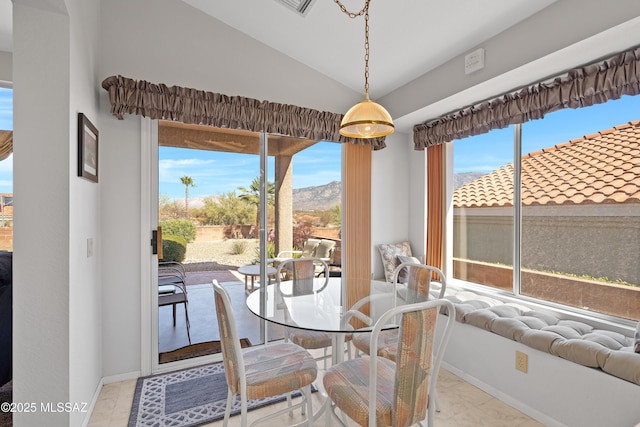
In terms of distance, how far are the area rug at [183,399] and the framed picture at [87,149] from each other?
1548 millimetres

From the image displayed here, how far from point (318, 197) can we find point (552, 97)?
217 centimetres

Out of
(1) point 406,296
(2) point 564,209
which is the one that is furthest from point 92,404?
(2) point 564,209

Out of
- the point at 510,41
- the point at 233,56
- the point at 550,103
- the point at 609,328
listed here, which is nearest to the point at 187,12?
the point at 233,56

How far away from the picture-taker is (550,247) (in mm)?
2729

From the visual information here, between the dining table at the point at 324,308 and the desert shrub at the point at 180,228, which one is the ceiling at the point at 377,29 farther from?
the dining table at the point at 324,308

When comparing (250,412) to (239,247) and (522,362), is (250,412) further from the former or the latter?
(522,362)

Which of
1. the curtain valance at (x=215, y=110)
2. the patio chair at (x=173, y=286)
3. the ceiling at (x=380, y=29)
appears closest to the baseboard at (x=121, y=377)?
the patio chair at (x=173, y=286)

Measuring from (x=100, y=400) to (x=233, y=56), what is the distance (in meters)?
2.90

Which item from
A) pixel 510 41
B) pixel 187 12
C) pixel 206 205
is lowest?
pixel 206 205

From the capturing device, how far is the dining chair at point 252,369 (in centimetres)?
161

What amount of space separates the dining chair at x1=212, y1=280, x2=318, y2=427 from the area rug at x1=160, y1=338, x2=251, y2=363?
1.23 metres

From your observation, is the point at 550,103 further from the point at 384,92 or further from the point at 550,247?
the point at 384,92

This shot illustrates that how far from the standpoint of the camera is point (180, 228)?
2.84m

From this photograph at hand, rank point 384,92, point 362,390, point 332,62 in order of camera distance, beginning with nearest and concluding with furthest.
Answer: point 362,390 → point 332,62 → point 384,92
